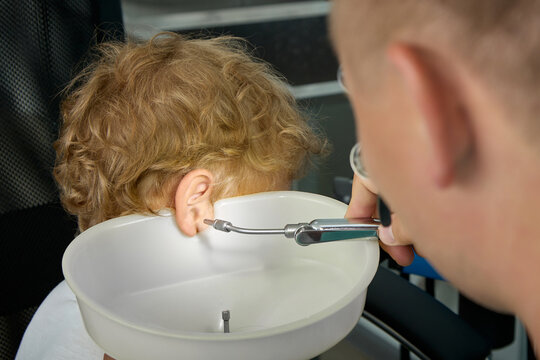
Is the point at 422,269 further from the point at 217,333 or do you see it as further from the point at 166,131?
the point at 217,333

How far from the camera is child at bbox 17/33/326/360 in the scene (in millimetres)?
808

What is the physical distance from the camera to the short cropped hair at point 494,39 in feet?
1.07

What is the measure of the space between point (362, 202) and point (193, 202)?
225 millimetres

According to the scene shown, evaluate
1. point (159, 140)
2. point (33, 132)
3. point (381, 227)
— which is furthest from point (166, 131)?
point (381, 227)

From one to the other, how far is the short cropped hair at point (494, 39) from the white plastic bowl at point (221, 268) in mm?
334

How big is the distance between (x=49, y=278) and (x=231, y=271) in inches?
10.8

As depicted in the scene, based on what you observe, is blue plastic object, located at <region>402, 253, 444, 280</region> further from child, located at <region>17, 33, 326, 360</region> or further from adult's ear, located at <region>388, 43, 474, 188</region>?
adult's ear, located at <region>388, 43, 474, 188</region>

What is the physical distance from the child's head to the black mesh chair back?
0.08 ft

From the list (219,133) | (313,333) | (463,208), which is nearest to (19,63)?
(219,133)

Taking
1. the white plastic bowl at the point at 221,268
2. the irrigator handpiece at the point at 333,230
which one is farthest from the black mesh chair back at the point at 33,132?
the irrigator handpiece at the point at 333,230

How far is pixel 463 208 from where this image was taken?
1.26 ft

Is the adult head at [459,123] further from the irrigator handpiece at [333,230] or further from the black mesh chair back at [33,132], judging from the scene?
the black mesh chair back at [33,132]

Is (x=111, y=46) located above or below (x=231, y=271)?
above

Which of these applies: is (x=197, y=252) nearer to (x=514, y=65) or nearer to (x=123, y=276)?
(x=123, y=276)
